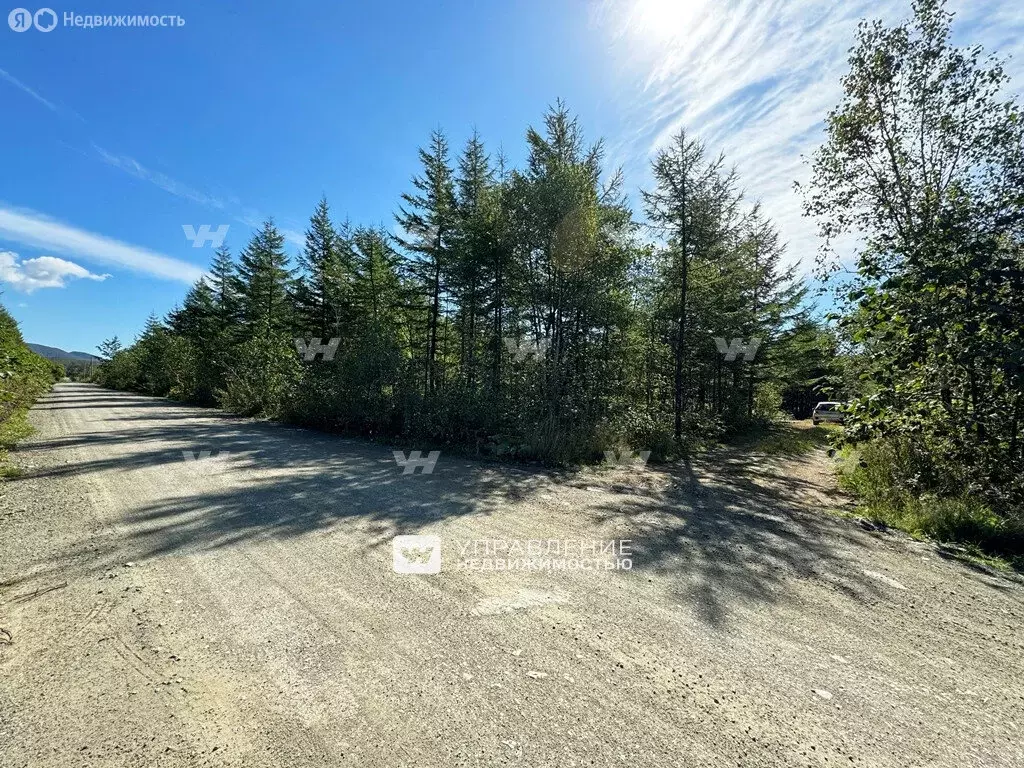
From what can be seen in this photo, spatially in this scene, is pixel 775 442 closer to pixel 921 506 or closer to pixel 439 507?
pixel 921 506

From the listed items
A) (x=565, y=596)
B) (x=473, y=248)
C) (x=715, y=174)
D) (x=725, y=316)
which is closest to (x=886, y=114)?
(x=715, y=174)

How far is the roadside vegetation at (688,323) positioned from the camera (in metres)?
5.05

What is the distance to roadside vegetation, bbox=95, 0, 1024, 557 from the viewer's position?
5.05 meters

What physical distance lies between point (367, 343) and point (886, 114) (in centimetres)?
1174

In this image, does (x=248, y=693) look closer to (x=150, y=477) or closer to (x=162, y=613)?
(x=162, y=613)

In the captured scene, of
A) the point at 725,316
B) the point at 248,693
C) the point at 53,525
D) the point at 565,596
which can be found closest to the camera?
the point at 248,693

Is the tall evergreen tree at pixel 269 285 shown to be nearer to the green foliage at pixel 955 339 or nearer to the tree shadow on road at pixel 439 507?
the tree shadow on road at pixel 439 507

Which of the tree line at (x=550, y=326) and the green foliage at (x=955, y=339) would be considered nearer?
the green foliage at (x=955, y=339)

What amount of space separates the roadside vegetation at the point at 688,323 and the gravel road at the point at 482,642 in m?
1.93

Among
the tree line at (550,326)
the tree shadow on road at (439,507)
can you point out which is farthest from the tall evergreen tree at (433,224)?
the tree shadow on road at (439,507)

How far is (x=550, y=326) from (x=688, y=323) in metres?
4.89

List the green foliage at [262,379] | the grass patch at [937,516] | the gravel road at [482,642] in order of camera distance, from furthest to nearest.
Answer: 1. the green foliage at [262,379]
2. the grass patch at [937,516]
3. the gravel road at [482,642]

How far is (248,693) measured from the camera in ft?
6.41

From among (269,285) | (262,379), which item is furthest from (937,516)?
(269,285)
